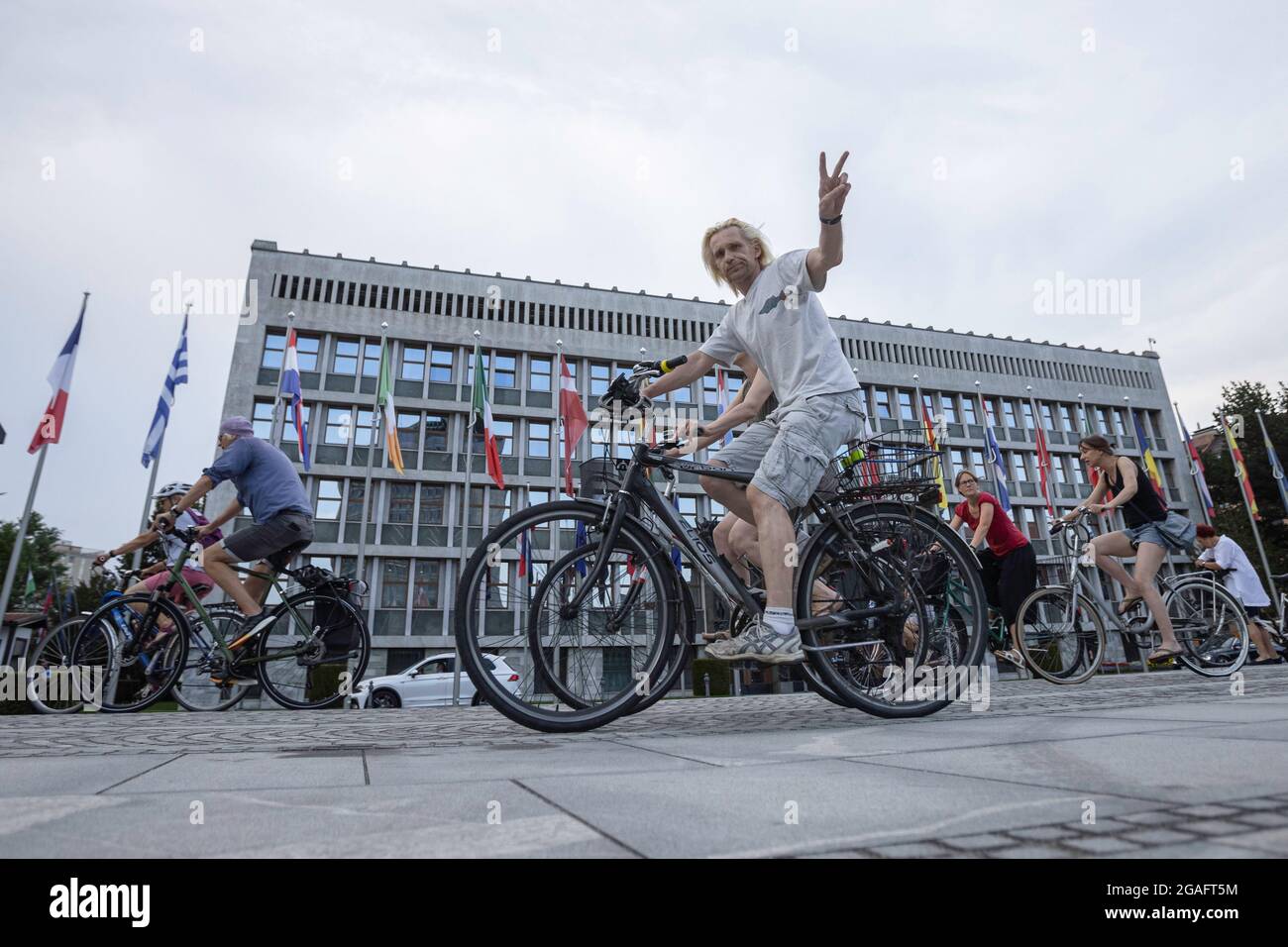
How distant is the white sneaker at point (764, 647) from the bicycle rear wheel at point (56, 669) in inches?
196

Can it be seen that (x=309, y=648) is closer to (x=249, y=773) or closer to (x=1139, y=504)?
(x=249, y=773)

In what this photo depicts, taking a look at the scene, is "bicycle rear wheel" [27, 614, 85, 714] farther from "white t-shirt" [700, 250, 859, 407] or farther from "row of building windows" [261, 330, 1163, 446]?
"row of building windows" [261, 330, 1163, 446]

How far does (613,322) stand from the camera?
121ft

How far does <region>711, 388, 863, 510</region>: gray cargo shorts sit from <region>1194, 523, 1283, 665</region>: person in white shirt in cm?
566

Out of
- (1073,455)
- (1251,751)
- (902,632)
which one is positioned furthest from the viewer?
(1073,455)

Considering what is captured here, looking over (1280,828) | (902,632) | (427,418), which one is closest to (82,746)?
(902,632)

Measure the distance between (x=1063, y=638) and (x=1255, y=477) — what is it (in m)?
37.4

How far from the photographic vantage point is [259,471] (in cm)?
548

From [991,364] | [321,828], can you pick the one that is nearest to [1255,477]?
[991,364]

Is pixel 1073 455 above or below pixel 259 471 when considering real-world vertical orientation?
above

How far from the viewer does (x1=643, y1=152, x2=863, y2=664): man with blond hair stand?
2.88 metres

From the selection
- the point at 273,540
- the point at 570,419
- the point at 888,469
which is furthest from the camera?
the point at 570,419
